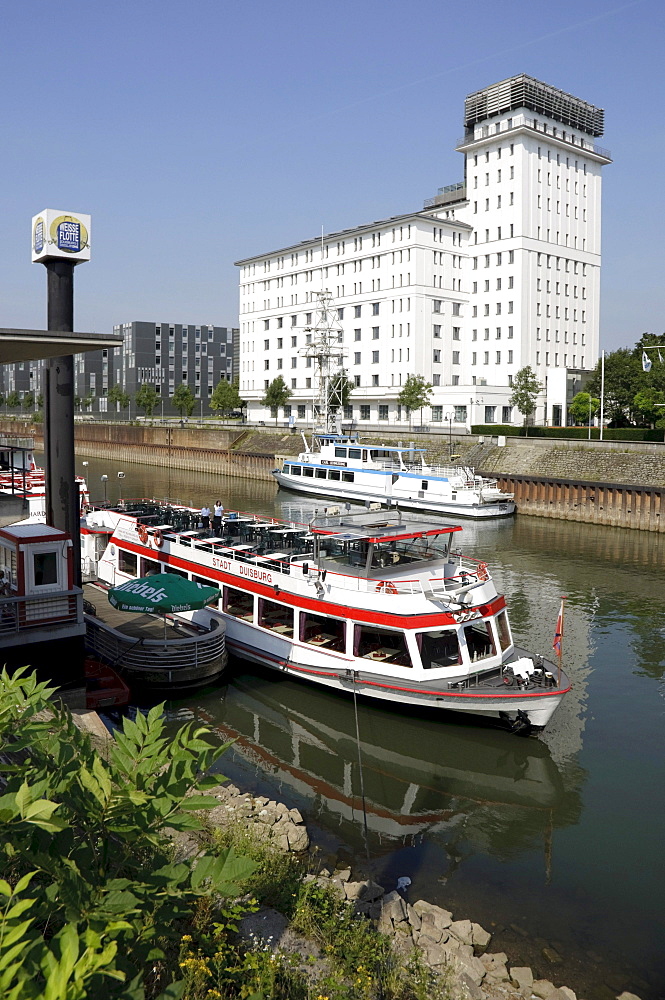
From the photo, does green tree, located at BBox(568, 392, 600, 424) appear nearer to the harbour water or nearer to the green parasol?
the harbour water

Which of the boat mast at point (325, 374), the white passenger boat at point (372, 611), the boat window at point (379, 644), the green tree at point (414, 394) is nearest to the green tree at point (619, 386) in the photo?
the green tree at point (414, 394)

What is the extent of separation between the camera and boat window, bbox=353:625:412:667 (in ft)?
60.6

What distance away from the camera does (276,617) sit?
72.9 ft

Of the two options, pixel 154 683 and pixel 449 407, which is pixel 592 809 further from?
pixel 449 407

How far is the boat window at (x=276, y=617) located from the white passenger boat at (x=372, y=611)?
32 mm

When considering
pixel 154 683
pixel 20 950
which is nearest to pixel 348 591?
pixel 154 683

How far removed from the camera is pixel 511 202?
85000mm

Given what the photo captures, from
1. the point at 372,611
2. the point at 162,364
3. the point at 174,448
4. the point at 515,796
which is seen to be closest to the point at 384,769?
the point at 515,796

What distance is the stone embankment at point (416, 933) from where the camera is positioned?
8.88 metres

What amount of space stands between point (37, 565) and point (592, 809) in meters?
12.8

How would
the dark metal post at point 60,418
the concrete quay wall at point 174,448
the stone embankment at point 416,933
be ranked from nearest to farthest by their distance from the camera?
the stone embankment at point 416,933 → the dark metal post at point 60,418 → the concrete quay wall at point 174,448

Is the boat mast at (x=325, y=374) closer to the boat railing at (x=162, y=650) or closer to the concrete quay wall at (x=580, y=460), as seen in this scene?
the concrete quay wall at (x=580, y=460)

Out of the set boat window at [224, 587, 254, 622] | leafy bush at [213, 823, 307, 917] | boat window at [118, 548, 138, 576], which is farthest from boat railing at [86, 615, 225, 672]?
leafy bush at [213, 823, 307, 917]

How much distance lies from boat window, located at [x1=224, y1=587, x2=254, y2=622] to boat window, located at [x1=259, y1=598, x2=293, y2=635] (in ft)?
1.90
